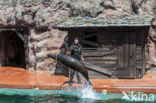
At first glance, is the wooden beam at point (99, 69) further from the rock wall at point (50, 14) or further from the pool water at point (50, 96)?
the rock wall at point (50, 14)

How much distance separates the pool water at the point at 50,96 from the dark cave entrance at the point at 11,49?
18.4ft

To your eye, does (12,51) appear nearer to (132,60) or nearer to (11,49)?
(11,49)

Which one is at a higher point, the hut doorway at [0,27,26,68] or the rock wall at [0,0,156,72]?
the rock wall at [0,0,156,72]

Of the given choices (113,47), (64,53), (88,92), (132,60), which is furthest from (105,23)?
(88,92)

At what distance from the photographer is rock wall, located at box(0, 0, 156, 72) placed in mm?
13445

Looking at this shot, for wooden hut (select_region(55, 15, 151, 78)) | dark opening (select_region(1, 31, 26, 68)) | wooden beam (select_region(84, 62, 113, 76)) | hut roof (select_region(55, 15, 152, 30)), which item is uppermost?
hut roof (select_region(55, 15, 152, 30))

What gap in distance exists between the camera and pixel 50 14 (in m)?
14.2

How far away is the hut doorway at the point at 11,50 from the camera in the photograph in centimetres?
1650

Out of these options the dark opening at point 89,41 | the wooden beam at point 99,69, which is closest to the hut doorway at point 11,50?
the dark opening at point 89,41

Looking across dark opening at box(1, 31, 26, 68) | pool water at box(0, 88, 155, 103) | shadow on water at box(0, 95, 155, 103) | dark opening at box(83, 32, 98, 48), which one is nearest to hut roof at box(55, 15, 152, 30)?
dark opening at box(83, 32, 98, 48)

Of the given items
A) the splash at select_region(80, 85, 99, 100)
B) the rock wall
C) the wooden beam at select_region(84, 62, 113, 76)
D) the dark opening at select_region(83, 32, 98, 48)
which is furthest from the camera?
the rock wall

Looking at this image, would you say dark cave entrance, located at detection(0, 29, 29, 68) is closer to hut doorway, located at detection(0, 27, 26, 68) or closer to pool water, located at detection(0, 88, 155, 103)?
hut doorway, located at detection(0, 27, 26, 68)

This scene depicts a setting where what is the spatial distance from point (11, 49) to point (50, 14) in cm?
495

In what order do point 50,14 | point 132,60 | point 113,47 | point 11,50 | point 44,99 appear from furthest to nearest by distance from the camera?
1. point 11,50
2. point 50,14
3. point 113,47
4. point 132,60
5. point 44,99
